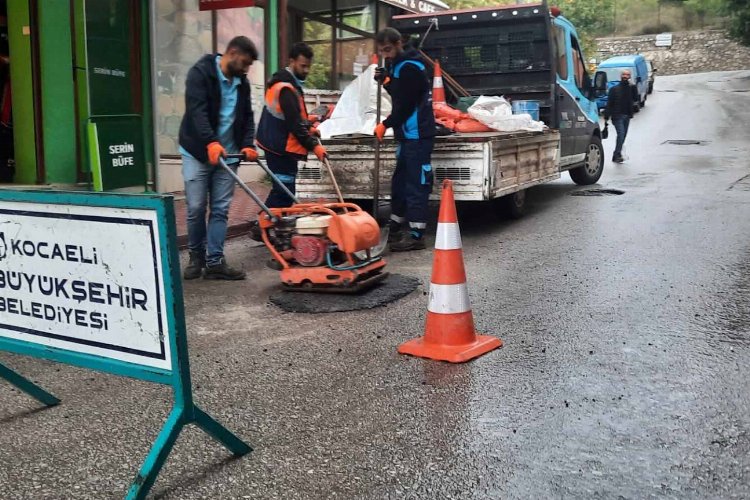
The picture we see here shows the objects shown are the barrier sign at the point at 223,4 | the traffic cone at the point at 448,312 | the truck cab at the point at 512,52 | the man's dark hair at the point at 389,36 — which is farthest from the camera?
the barrier sign at the point at 223,4

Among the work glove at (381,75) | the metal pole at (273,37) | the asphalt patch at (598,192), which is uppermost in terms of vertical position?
the metal pole at (273,37)

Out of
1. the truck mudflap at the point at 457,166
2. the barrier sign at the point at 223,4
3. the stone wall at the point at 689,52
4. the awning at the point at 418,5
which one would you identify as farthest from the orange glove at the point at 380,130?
the stone wall at the point at 689,52

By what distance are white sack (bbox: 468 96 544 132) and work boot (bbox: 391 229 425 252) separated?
1.91 m

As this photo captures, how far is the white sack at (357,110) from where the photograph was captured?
896 cm

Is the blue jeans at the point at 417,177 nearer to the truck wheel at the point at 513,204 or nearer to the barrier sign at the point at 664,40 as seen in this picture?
the truck wheel at the point at 513,204

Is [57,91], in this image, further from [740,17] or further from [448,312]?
[740,17]

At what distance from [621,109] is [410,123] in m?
9.61

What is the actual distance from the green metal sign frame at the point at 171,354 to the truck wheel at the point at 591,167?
1022cm

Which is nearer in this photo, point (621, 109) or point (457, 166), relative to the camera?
point (457, 166)

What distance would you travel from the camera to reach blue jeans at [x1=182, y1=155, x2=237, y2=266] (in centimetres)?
634

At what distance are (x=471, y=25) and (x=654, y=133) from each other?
13.3 metres

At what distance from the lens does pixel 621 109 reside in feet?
51.6

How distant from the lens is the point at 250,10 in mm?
12734

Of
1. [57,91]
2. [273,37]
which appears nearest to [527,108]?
[273,37]
